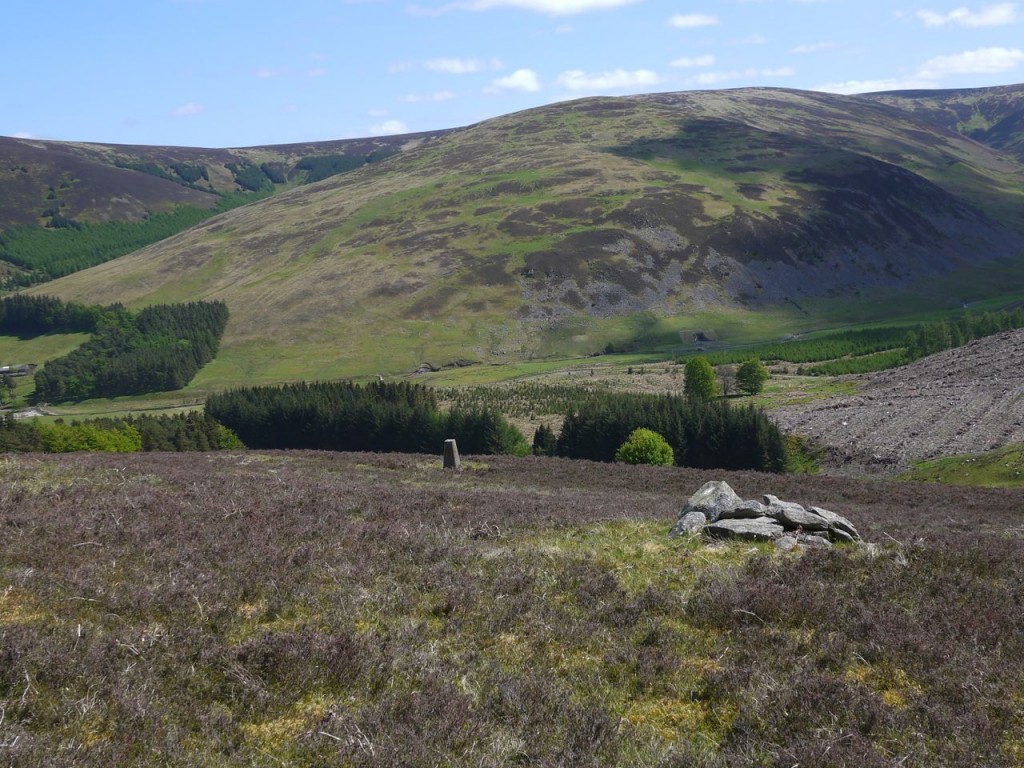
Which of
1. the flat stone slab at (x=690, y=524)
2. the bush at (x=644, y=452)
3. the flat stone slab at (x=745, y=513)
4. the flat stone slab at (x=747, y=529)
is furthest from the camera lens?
the bush at (x=644, y=452)

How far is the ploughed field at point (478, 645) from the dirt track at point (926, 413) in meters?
50.7

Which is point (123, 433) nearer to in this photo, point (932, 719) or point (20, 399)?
point (932, 719)

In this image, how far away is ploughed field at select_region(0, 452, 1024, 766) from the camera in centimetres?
766

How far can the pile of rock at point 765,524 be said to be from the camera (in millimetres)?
16219

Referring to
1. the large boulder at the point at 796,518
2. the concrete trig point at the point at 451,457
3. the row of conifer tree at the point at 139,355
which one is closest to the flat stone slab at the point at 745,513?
the large boulder at the point at 796,518

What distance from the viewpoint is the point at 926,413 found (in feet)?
237

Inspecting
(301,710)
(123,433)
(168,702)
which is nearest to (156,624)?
(168,702)

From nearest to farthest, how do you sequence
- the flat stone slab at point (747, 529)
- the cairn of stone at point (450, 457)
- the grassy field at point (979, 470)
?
the flat stone slab at point (747, 529) < the cairn of stone at point (450, 457) < the grassy field at point (979, 470)

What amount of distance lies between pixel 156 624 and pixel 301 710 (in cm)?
259

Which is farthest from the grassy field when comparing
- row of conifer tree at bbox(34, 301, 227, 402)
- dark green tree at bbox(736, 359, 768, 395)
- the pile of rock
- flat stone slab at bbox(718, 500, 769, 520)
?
row of conifer tree at bbox(34, 301, 227, 402)

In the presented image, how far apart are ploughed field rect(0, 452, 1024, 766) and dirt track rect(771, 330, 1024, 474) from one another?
50679 mm

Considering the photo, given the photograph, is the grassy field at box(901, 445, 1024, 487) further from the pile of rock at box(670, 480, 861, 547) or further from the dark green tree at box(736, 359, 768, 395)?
the dark green tree at box(736, 359, 768, 395)

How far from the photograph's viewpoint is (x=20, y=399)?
498ft

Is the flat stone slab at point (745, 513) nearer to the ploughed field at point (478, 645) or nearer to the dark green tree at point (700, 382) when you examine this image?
the ploughed field at point (478, 645)
